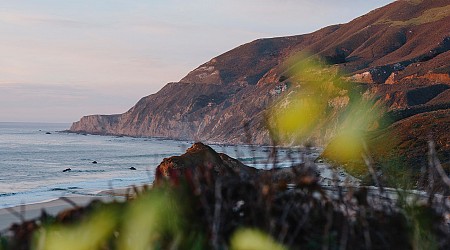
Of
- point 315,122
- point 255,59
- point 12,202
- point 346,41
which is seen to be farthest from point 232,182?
point 255,59

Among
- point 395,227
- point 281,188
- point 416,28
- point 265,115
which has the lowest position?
point 395,227

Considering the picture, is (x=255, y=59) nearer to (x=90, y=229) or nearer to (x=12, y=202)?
(x=12, y=202)

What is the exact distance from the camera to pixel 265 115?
3.06 m

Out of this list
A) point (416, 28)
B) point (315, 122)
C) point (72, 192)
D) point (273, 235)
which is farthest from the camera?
point (416, 28)

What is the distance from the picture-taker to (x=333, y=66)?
11375 centimetres

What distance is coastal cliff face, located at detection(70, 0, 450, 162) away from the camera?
84.4m

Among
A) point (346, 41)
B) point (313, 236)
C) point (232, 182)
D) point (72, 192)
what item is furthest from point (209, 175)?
point (346, 41)

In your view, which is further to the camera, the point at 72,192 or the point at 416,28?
the point at 416,28

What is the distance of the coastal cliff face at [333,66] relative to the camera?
277ft

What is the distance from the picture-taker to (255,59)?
623ft

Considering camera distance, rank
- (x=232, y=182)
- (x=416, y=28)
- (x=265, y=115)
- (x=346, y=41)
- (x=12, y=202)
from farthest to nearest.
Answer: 1. (x=346, y=41)
2. (x=416, y=28)
3. (x=12, y=202)
4. (x=265, y=115)
5. (x=232, y=182)

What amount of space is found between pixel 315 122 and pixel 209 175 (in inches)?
3647

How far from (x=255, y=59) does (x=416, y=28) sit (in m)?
65.7

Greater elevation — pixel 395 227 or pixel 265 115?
pixel 265 115
